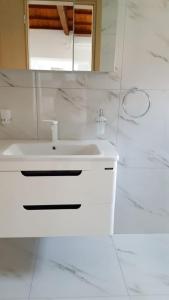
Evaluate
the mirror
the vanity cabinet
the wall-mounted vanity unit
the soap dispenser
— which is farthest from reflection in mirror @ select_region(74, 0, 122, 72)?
the vanity cabinet

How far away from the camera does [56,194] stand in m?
1.35

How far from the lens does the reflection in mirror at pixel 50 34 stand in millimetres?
1544

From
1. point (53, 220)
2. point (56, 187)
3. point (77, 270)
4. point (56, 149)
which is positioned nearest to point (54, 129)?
point (56, 149)

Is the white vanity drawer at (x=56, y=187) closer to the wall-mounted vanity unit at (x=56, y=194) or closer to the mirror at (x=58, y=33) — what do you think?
the wall-mounted vanity unit at (x=56, y=194)

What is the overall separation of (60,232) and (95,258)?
505 mm

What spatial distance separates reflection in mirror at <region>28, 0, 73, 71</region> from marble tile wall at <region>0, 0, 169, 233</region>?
94mm

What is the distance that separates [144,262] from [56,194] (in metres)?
0.87

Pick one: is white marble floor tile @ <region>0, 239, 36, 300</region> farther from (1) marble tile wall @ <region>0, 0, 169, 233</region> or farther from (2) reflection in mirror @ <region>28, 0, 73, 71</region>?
(2) reflection in mirror @ <region>28, 0, 73, 71</region>

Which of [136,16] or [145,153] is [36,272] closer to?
[145,153]

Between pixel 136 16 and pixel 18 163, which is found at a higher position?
pixel 136 16

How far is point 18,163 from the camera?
51.2 inches

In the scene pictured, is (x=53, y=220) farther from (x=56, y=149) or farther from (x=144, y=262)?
(x=144, y=262)

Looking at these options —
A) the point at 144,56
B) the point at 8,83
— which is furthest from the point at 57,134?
the point at 144,56

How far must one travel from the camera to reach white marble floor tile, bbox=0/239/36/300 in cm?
146
